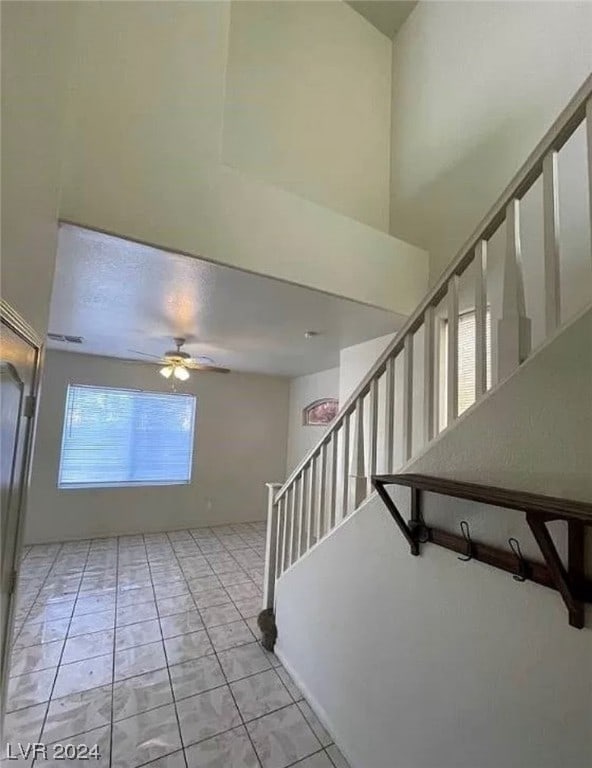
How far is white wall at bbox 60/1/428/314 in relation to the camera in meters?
1.90

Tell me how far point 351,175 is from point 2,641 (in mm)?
4378

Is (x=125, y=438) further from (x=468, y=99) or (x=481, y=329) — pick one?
(x=468, y=99)

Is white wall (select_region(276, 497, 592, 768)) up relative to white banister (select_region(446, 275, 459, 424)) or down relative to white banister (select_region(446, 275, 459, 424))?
down

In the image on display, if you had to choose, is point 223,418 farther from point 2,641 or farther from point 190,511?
point 2,641

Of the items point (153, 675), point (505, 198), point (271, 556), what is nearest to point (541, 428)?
point (505, 198)

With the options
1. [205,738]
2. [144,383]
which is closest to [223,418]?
[144,383]

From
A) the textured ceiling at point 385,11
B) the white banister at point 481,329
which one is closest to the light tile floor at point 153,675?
the white banister at point 481,329

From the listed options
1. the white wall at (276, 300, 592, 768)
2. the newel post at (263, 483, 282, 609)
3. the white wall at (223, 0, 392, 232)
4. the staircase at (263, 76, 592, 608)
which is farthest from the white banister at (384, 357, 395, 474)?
the white wall at (223, 0, 392, 232)

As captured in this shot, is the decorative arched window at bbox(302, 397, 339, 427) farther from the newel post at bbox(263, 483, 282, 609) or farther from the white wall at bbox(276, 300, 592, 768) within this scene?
the white wall at bbox(276, 300, 592, 768)

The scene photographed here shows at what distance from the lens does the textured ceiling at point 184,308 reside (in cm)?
214

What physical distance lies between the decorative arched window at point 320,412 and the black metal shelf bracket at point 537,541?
401cm

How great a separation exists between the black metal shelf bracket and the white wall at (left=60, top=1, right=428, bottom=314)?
1.71m

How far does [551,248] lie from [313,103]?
3583mm

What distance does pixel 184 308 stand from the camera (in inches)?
115
